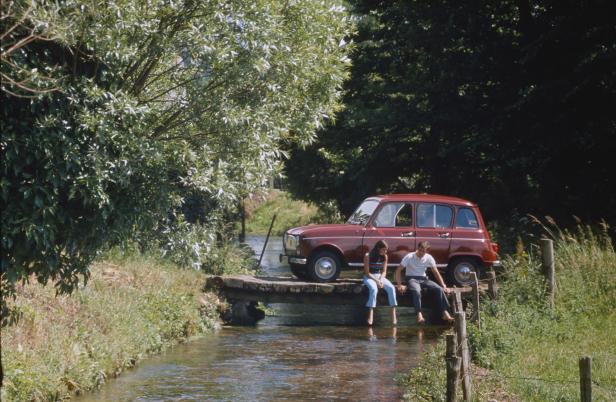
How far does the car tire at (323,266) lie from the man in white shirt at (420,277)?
202 centimetres

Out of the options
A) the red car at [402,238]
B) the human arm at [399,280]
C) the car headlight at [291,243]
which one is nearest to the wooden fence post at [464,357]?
the human arm at [399,280]

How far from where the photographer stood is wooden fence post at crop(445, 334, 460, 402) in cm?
1005

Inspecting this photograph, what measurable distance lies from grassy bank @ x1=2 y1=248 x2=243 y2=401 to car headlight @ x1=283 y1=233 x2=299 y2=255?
2077mm

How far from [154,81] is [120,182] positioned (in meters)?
3.05

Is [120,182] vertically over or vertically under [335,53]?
under

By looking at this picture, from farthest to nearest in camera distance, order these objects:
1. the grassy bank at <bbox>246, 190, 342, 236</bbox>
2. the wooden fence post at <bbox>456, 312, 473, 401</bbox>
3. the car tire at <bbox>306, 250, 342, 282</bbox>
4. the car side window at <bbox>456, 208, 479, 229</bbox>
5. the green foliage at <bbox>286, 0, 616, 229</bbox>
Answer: the grassy bank at <bbox>246, 190, 342, 236</bbox> → the green foliage at <bbox>286, 0, 616, 229</bbox> → the car side window at <bbox>456, 208, 479, 229</bbox> → the car tire at <bbox>306, 250, 342, 282</bbox> → the wooden fence post at <bbox>456, 312, 473, 401</bbox>

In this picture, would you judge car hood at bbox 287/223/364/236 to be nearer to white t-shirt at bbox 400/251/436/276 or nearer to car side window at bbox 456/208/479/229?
white t-shirt at bbox 400/251/436/276

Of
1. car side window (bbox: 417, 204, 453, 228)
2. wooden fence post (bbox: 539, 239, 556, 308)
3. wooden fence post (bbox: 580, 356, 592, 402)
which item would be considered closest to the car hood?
car side window (bbox: 417, 204, 453, 228)

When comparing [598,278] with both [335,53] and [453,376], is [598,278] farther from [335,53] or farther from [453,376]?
[453,376]

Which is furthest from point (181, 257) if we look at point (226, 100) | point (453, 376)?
point (453, 376)

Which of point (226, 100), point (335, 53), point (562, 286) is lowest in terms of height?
point (562, 286)

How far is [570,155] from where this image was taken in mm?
23734

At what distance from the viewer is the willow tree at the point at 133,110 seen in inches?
370

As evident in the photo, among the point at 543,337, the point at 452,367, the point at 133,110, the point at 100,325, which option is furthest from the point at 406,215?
the point at 133,110
